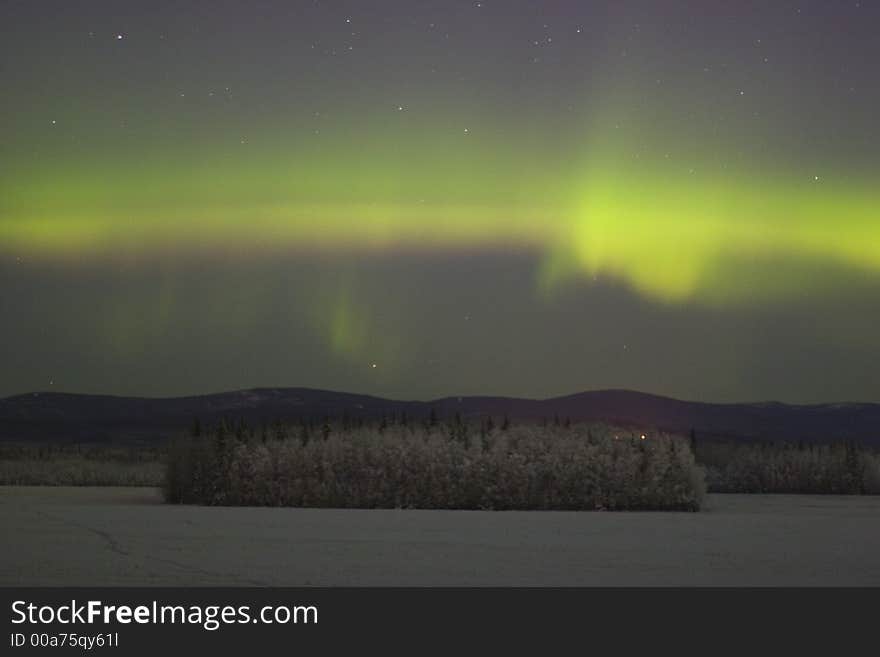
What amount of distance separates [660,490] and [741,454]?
6.00 meters

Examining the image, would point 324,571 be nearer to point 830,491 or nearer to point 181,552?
point 181,552

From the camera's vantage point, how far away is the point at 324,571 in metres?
9.91

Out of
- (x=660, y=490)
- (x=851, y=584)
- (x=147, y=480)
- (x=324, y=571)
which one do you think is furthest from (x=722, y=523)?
(x=147, y=480)

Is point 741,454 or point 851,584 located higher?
point 741,454

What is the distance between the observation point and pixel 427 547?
37.6 ft

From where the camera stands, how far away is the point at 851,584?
953 centimetres

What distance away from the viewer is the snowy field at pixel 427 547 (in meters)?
9.70

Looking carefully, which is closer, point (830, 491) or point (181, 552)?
point (181, 552)

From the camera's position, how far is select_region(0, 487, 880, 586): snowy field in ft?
31.8
